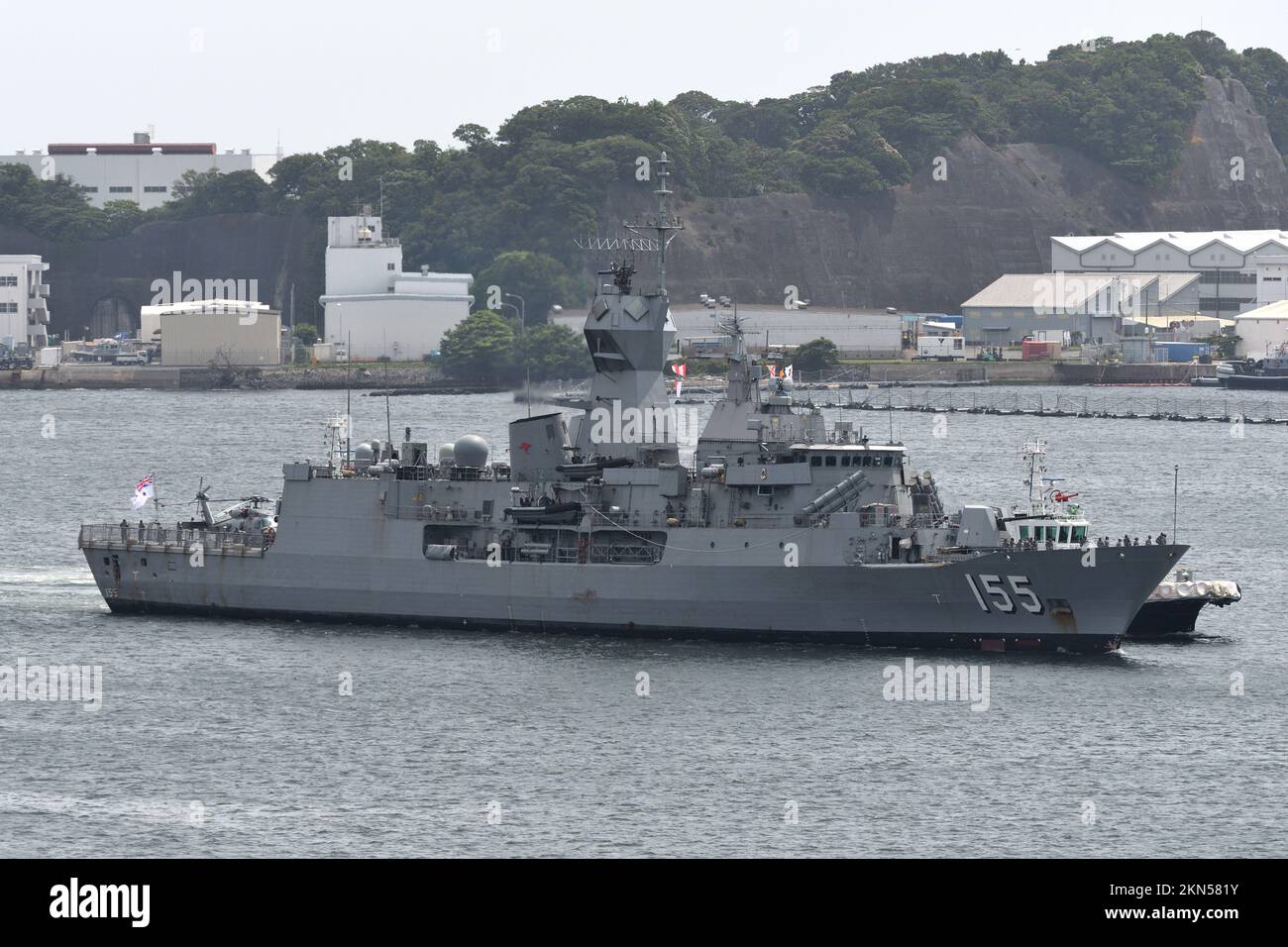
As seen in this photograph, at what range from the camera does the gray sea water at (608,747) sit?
31.1 metres

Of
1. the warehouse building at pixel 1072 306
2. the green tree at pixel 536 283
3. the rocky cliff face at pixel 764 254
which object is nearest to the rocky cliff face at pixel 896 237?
the rocky cliff face at pixel 764 254

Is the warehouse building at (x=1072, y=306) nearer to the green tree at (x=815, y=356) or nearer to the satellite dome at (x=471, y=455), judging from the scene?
the green tree at (x=815, y=356)

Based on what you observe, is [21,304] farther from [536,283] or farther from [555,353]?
[555,353]

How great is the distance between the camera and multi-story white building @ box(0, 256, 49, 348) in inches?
6230

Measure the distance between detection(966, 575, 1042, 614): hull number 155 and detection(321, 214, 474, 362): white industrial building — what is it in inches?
4328

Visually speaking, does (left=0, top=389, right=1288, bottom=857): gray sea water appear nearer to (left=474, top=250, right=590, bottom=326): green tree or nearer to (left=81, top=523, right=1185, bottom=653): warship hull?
(left=81, top=523, right=1185, bottom=653): warship hull

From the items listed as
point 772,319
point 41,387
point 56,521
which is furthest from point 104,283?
point 56,521

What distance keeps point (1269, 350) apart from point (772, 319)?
36613 mm

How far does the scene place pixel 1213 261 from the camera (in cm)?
16800

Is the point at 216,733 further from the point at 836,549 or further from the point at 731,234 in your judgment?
the point at 731,234

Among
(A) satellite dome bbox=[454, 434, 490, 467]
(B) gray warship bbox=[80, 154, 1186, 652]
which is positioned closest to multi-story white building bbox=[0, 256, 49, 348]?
(B) gray warship bbox=[80, 154, 1186, 652]

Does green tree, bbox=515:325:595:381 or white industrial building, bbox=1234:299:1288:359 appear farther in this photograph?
white industrial building, bbox=1234:299:1288:359

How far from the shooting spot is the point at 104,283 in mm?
177750

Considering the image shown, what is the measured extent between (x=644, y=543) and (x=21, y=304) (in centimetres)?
12459
